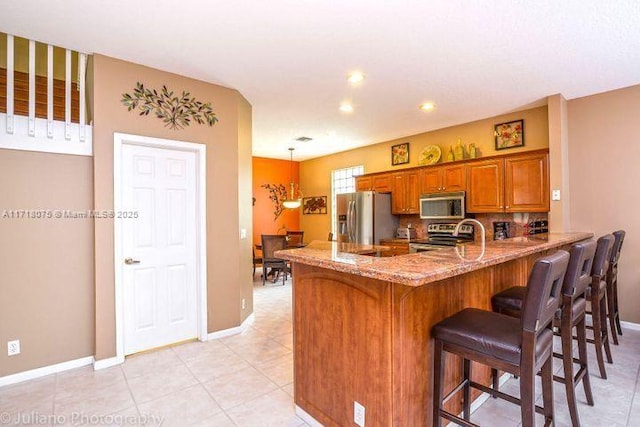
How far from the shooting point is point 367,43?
2.72 metres

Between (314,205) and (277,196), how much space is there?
0.94 metres

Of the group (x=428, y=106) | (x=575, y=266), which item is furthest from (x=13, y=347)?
(x=428, y=106)

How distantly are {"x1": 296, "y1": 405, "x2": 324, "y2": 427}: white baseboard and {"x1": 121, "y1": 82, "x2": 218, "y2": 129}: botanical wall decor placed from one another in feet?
9.28

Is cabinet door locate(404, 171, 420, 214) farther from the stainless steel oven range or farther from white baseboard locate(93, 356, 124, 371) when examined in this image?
white baseboard locate(93, 356, 124, 371)

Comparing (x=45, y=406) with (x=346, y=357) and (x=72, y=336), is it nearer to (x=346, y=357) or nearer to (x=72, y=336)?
(x=72, y=336)

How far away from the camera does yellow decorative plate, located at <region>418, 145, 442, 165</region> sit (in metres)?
5.36

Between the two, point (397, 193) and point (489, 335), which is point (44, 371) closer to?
point (489, 335)

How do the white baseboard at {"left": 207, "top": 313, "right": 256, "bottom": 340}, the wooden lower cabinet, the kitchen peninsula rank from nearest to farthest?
the kitchen peninsula, the white baseboard at {"left": 207, "top": 313, "right": 256, "bottom": 340}, the wooden lower cabinet

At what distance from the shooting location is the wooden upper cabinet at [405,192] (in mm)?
5418

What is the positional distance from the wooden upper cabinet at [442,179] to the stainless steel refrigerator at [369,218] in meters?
0.77

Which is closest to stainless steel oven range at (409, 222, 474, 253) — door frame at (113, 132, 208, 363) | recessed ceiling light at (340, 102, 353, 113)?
recessed ceiling light at (340, 102, 353, 113)

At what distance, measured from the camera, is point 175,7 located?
7.46 ft

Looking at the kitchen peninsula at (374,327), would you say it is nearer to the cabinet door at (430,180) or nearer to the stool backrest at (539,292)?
the stool backrest at (539,292)

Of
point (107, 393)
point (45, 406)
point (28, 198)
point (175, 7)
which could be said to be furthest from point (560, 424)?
point (28, 198)
